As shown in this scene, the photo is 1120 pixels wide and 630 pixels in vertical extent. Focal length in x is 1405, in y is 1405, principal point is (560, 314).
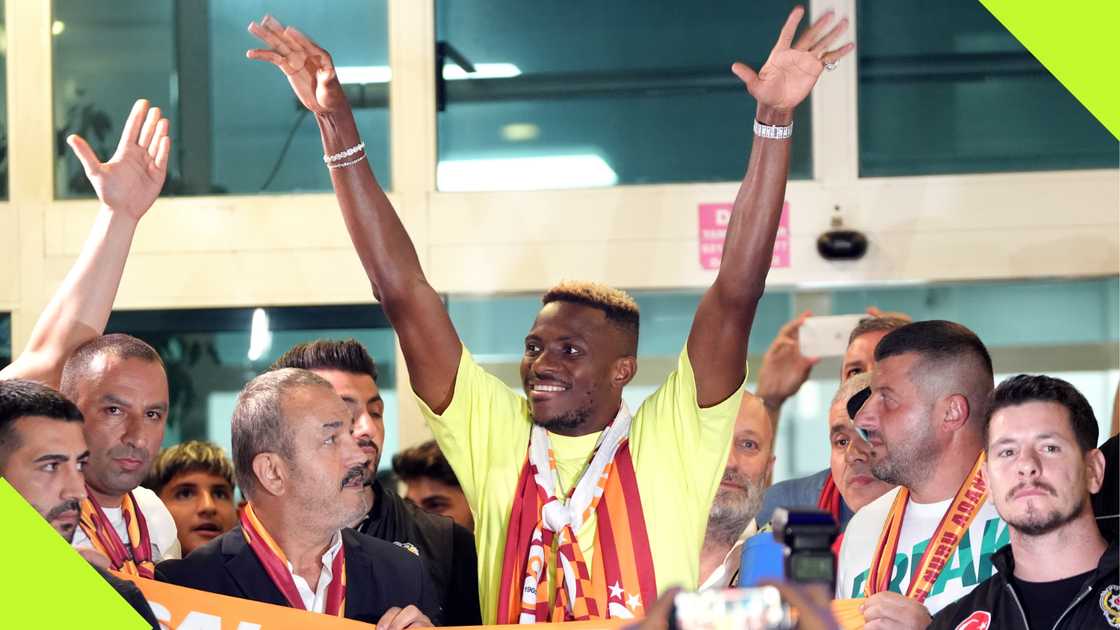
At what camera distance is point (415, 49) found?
6.88m

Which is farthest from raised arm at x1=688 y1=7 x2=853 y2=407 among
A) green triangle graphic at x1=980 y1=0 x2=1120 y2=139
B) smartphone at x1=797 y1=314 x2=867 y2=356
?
smartphone at x1=797 y1=314 x2=867 y2=356

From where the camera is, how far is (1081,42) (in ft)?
9.96

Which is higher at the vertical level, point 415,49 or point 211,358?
point 415,49

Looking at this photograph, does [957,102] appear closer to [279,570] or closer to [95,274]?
[95,274]

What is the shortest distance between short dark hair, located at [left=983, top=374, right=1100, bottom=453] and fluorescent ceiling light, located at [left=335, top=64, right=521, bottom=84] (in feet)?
14.2

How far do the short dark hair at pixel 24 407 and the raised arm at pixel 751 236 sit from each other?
4.63 feet

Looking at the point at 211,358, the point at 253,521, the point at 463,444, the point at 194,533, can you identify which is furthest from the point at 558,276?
the point at 253,521

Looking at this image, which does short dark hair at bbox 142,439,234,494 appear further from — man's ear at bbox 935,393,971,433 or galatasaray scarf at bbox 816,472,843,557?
man's ear at bbox 935,393,971,433

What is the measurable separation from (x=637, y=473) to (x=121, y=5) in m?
4.85

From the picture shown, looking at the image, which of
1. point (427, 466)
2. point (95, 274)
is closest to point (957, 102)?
point (427, 466)

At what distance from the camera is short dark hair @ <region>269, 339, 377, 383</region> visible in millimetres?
4145

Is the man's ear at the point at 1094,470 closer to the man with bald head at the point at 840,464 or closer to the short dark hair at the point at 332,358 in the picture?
the man with bald head at the point at 840,464

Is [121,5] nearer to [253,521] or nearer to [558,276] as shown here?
[558,276]

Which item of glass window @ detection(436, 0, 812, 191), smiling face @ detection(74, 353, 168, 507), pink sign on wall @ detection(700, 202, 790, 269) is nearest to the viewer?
smiling face @ detection(74, 353, 168, 507)
